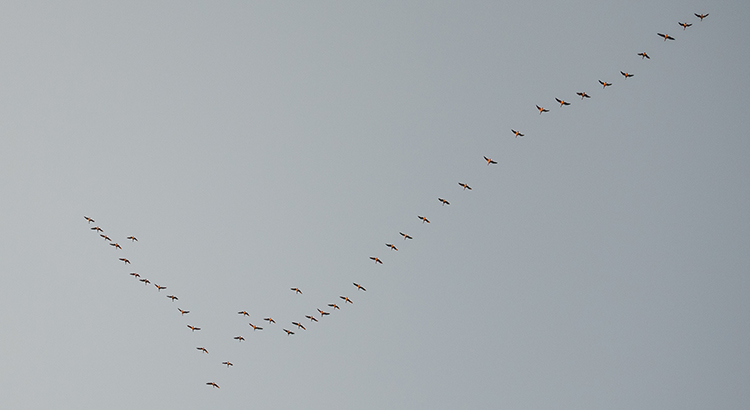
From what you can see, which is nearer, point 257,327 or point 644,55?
point 644,55

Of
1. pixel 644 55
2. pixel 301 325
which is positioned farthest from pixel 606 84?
pixel 301 325

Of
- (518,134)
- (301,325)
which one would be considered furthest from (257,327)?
(518,134)

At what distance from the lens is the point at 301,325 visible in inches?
5039

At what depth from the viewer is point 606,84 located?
107188mm

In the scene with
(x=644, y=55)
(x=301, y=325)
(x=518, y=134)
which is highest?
(x=644, y=55)

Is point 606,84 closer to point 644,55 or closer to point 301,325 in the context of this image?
point 644,55

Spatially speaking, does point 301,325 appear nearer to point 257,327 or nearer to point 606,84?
point 257,327

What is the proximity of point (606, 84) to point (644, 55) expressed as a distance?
7468mm

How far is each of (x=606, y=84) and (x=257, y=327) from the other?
70.1 m

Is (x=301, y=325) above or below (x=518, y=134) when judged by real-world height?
below

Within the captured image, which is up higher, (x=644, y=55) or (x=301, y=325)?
(x=644, y=55)

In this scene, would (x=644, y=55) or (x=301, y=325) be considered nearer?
(x=644, y=55)

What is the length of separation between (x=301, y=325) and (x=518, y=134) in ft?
159

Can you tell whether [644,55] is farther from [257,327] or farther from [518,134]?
[257,327]
